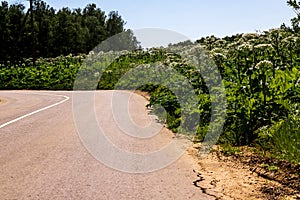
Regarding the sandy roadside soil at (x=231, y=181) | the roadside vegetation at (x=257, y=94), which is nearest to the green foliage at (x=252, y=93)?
the roadside vegetation at (x=257, y=94)

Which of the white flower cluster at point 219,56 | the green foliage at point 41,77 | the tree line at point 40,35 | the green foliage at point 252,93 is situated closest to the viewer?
the green foliage at point 252,93

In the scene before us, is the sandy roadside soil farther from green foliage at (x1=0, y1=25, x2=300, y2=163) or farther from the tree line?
the tree line

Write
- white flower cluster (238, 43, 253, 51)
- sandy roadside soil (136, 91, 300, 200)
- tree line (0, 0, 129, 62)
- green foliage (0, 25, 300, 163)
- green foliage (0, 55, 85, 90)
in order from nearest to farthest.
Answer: sandy roadside soil (136, 91, 300, 200) → green foliage (0, 25, 300, 163) → white flower cluster (238, 43, 253, 51) → green foliage (0, 55, 85, 90) → tree line (0, 0, 129, 62)

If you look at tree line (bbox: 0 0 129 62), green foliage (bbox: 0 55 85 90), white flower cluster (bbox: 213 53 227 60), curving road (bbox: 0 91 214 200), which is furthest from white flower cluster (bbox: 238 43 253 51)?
tree line (bbox: 0 0 129 62)

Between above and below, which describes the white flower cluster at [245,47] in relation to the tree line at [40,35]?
below

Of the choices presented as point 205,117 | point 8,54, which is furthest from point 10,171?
point 8,54

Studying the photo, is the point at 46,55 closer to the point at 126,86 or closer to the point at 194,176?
the point at 126,86

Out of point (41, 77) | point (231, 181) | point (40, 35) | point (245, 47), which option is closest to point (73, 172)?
point (231, 181)

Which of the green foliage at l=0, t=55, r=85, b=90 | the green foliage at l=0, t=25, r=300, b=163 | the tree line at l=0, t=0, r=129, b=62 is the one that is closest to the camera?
the green foliage at l=0, t=25, r=300, b=163

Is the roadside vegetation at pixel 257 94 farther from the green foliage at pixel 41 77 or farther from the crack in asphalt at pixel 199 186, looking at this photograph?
the green foliage at pixel 41 77

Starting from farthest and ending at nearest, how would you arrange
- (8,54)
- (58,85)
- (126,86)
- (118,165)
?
(8,54)
(58,85)
(126,86)
(118,165)

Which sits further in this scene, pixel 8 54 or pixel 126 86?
pixel 8 54

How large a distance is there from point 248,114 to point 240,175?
222 cm

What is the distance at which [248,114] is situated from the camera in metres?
8.56
